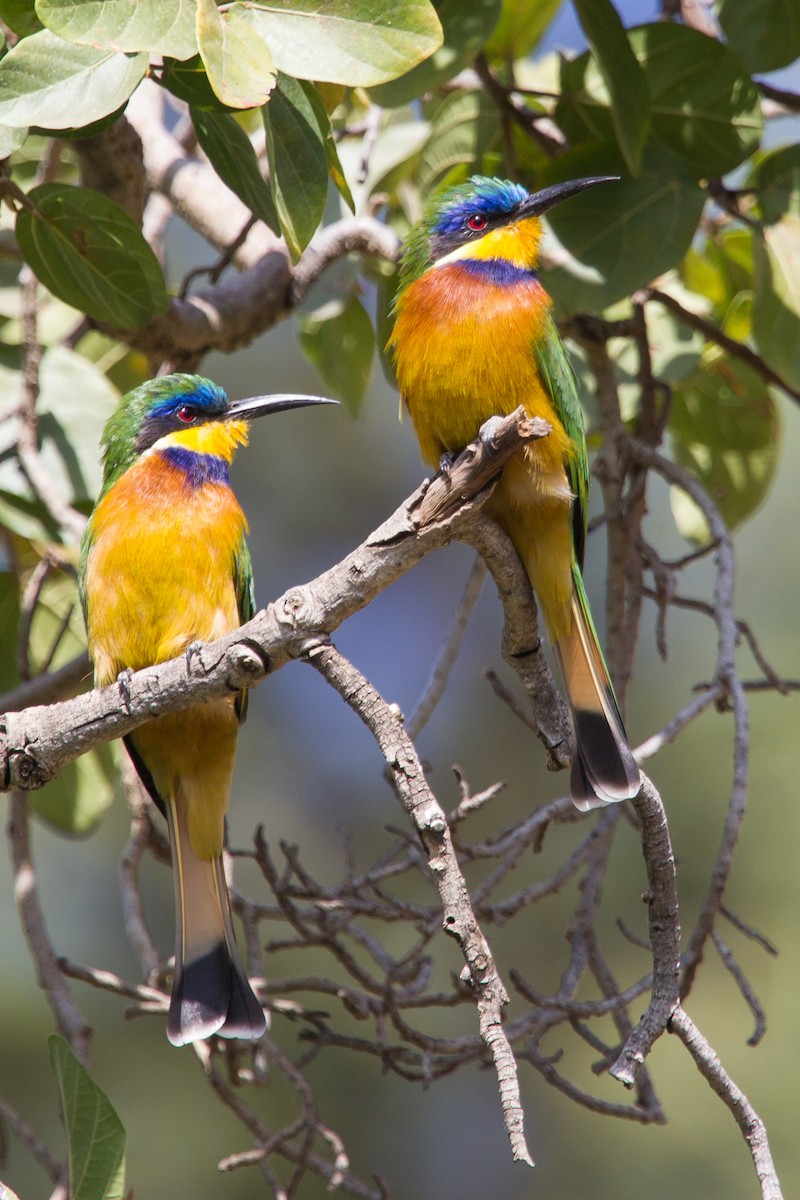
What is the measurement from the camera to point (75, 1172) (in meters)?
2.05

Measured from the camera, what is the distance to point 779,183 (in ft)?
9.59

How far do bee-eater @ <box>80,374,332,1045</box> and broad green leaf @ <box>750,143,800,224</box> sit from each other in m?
1.14

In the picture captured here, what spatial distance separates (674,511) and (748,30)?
A: 3.84ft

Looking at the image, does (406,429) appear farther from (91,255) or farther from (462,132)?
(91,255)

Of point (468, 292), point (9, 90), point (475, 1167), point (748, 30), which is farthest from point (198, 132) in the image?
point (475, 1167)

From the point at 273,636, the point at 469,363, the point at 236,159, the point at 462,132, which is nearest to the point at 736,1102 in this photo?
the point at 273,636

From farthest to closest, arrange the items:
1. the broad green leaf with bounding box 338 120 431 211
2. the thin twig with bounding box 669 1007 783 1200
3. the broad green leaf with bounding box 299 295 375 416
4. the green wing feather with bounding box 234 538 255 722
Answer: the broad green leaf with bounding box 299 295 375 416 → the broad green leaf with bounding box 338 120 431 211 → the green wing feather with bounding box 234 538 255 722 → the thin twig with bounding box 669 1007 783 1200

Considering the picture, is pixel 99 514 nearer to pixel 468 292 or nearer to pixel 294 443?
pixel 468 292

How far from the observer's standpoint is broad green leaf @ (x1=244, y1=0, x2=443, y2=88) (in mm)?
1868

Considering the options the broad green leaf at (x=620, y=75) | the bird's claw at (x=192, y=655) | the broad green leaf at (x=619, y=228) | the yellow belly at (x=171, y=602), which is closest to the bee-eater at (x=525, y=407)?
the broad green leaf at (x=619, y=228)

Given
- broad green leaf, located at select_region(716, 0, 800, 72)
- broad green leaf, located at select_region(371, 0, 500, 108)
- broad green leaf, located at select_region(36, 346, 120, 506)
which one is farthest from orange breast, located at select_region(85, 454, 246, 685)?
broad green leaf, located at select_region(716, 0, 800, 72)

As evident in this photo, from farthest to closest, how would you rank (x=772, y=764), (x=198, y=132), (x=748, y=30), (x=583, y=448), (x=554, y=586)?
1. (x=772, y=764)
2. (x=748, y=30)
3. (x=583, y=448)
4. (x=554, y=586)
5. (x=198, y=132)

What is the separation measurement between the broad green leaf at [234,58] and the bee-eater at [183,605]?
3.78ft

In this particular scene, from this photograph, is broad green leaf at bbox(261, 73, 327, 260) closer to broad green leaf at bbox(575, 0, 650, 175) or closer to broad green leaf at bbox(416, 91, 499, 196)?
broad green leaf at bbox(575, 0, 650, 175)
